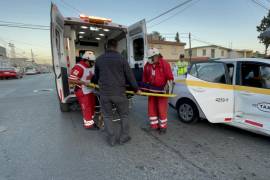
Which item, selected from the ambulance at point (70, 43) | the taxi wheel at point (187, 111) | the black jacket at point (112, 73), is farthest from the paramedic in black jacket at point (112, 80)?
the ambulance at point (70, 43)

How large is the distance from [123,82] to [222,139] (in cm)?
225

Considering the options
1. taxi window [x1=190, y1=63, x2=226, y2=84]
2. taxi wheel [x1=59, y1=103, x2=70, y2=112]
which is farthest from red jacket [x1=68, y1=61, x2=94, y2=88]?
taxi window [x1=190, y1=63, x2=226, y2=84]

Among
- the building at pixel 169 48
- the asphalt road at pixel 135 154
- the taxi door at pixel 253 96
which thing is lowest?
the asphalt road at pixel 135 154

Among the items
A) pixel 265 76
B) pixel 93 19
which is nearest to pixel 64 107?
pixel 93 19

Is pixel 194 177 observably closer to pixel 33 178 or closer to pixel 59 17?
pixel 33 178

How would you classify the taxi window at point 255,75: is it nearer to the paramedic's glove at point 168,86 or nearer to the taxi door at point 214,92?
the taxi door at point 214,92

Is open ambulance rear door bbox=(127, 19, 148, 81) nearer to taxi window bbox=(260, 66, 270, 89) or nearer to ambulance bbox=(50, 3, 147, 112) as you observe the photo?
ambulance bbox=(50, 3, 147, 112)

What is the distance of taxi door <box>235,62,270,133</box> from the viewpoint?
9.87ft

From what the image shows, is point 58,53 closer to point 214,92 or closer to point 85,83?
point 85,83

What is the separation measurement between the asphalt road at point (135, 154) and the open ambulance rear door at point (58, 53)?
3.15ft

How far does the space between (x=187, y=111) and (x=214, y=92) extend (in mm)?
907

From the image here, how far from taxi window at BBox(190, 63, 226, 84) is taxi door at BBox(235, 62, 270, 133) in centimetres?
32

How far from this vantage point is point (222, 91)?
346cm

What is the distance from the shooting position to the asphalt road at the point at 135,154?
2.39 meters
